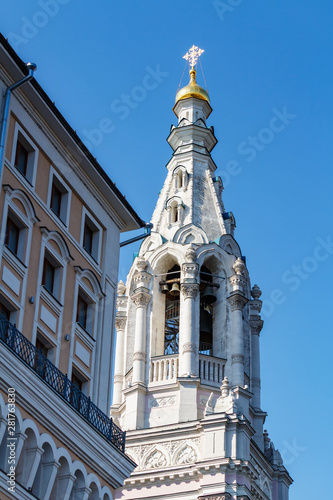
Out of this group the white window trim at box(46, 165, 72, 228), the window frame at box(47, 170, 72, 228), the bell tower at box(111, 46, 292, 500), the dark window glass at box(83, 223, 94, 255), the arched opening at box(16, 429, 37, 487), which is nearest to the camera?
the arched opening at box(16, 429, 37, 487)

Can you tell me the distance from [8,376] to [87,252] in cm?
748

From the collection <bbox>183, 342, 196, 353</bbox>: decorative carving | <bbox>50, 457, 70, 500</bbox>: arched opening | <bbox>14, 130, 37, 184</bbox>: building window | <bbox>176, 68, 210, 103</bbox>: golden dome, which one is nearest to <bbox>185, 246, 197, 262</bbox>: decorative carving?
<bbox>183, 342, 196, 353</bbox>: decorative carving

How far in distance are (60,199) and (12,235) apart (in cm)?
329

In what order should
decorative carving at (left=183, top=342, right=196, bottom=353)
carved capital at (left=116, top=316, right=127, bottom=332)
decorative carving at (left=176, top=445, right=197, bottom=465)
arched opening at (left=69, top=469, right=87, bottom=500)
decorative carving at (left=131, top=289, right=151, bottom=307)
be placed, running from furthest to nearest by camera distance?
carved capital at (left=116, top=316, right=127, bottom=332)
decorative carving at (left=131, top=289, right=151, bottom=307)
decorative carving at (left=183, top=342, right=196, bottom=353)
decorative carving at (left=176, top=445, right=197, bottom=465)
arched opening at (left=69, top=469, right=87, bottom=500)

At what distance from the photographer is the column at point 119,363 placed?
5061 cm

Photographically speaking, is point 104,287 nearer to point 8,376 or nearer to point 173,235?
point 8,376

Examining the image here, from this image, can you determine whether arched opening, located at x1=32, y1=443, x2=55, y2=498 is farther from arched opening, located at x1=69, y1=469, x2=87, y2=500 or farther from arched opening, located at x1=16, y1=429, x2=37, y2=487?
arched opening, located at x1=69, y1=469, x2=87, y2=500

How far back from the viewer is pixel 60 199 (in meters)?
31.1

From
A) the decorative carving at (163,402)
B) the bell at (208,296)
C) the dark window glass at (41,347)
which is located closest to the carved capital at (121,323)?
the bell at (208,296)

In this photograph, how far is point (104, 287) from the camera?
32.2m

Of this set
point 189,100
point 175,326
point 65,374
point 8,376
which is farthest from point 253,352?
point 8,376

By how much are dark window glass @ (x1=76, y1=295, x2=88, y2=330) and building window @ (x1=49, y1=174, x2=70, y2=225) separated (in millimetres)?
2268

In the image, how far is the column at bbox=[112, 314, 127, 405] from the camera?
50609 mm

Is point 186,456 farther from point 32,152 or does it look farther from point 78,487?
point 32,152
